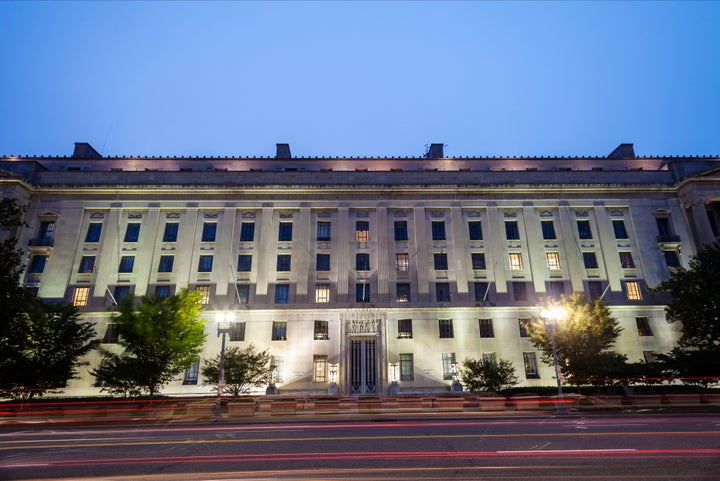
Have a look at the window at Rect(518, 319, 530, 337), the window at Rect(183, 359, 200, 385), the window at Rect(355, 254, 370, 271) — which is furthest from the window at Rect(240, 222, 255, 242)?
the window at Rect(518, 319, 530, 337)

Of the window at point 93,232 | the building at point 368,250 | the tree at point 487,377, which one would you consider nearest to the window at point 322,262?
the building at point 368,250

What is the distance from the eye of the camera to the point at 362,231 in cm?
3881

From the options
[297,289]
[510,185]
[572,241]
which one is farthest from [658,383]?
[297,289]

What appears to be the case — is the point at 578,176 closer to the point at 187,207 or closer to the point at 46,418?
the point at 187,207

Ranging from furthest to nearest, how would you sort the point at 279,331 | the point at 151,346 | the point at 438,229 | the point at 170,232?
1. the point at 438,229
2. the point at 170,232
3. the point at 279,331
4. the point at 151,346

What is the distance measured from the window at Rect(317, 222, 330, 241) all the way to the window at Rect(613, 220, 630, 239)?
29131 mm

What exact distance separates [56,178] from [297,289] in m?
28.0

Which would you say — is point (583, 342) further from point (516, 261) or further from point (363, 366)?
point (363, 366)

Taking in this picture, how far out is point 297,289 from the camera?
3575cm

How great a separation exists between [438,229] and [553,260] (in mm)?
11594

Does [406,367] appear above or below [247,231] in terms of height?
below

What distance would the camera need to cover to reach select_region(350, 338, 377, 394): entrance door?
1289 inches

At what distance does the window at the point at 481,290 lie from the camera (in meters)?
35.8

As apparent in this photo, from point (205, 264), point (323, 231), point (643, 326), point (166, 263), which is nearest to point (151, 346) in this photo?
point (205, 264)
